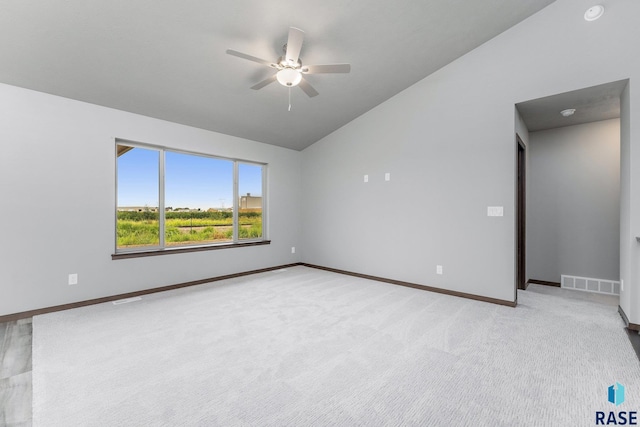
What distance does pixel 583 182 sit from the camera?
13.8 ft

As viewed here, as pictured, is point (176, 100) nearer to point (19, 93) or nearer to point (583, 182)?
point (19, 93)

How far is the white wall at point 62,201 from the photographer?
3.13 metres

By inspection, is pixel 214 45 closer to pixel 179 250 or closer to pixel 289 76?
pixel 289 76

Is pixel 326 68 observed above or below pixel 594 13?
below

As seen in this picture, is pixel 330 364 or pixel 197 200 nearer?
pixel 330 364

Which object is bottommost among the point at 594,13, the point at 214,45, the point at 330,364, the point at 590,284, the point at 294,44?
the point at 330,364

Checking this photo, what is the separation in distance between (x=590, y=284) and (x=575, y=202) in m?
1.21

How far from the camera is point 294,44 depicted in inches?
102

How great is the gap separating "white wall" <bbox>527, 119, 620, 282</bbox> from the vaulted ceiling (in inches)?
84.2

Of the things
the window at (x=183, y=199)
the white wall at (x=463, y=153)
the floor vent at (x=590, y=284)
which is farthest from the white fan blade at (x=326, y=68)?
the floor vent at (x=590, y=284)

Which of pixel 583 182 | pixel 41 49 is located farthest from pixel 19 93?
pixel 583 182

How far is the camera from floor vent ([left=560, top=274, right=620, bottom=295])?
3.96 meters

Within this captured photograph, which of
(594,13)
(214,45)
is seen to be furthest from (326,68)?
(594,13)

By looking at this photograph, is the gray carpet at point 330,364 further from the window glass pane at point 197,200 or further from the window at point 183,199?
the window glass pane at point 197,200
